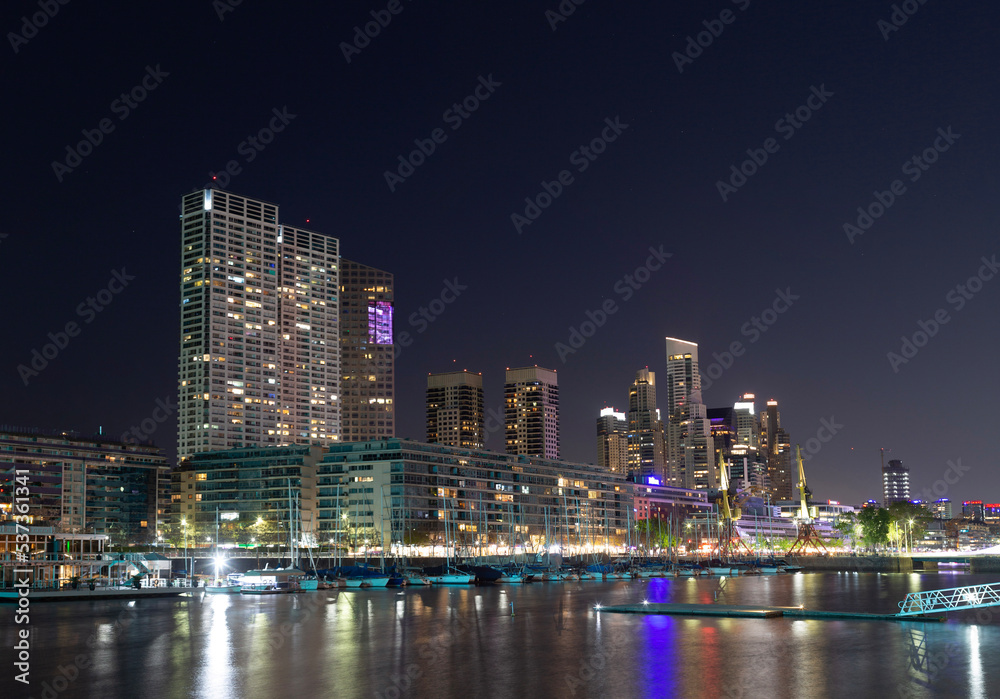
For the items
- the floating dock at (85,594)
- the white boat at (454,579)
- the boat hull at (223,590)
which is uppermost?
the floating dock at (85,594)

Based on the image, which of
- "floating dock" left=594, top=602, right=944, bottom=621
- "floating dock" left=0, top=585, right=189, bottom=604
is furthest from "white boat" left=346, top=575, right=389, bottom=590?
"floating dock" left=594, top=602, right=944, bottom=621

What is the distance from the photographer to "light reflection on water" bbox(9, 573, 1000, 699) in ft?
156

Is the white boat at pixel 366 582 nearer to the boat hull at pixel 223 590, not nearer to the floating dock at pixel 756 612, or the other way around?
the boat hull at pixel 223 590

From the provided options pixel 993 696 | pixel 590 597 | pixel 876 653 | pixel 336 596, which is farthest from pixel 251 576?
pixel 993 696

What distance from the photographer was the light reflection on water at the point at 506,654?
47.4 meters

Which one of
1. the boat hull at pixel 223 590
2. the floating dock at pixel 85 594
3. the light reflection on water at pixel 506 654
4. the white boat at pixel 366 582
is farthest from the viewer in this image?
the white boat at pixel 366 582

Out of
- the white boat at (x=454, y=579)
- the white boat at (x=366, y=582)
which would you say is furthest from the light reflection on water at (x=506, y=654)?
the white boat at (x=454, y=579)

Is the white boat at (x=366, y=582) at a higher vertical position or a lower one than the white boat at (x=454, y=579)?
higher

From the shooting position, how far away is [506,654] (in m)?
60.2

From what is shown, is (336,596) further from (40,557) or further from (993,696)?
(993,696)

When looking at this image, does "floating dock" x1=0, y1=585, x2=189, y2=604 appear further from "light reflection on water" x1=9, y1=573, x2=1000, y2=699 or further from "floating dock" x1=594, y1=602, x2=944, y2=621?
"floating dock" x1=594, y1=602, x2=944, y2=621

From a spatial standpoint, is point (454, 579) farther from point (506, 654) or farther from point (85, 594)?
point (506, 654)

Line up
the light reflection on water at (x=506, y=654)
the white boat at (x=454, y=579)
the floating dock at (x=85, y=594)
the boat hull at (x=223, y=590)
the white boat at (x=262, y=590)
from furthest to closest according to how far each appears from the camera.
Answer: the white boat at (x=454, y=579), the boat hull at (x=223, y=590), the white boat at (x=262, y=590), the floating dock at (x=85, y=594), the light reflection on water at (x=506, y=654)

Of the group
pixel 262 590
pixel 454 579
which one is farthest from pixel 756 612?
pixel 454 579
